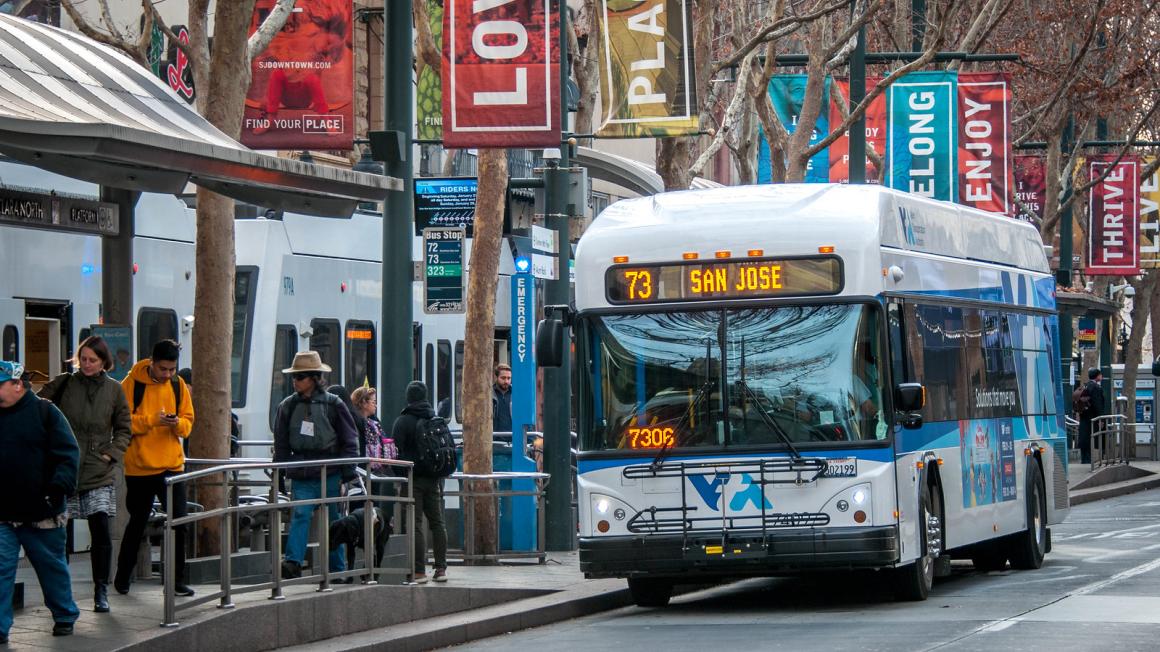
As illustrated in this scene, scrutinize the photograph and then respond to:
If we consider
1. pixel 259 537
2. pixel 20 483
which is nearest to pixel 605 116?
pixel 259 537

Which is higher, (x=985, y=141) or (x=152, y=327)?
(x=985, y=141)

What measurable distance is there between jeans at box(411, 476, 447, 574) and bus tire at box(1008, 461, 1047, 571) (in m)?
5.92

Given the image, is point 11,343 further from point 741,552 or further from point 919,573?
point 919,573

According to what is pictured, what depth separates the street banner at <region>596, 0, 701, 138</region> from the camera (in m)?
20.2

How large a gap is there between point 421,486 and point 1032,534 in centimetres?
634

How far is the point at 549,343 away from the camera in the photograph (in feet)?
48.5

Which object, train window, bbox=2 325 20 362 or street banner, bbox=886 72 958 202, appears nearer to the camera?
train window, bbox=2 325 20 362

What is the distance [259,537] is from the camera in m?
14.2

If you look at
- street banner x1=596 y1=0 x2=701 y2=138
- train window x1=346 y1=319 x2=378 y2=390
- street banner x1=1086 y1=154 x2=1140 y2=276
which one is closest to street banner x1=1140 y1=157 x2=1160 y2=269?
street banner x1=1086 y1=154 x2=1140 y2=276

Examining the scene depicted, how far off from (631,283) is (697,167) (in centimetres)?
1162

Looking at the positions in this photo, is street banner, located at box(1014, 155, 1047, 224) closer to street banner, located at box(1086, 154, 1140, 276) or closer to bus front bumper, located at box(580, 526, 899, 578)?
street banner, located at box(1086, 154, 1140, 276)

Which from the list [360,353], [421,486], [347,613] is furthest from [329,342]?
[347,613]

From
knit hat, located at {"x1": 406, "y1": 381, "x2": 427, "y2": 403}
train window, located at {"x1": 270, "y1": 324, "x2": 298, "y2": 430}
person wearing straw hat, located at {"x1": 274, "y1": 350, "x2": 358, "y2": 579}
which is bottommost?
person wearing straw hat, located at {"x1": 274, "y1": 350, "x2": 358, "y2": 579}

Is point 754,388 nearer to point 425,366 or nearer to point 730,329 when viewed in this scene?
point 730,329
